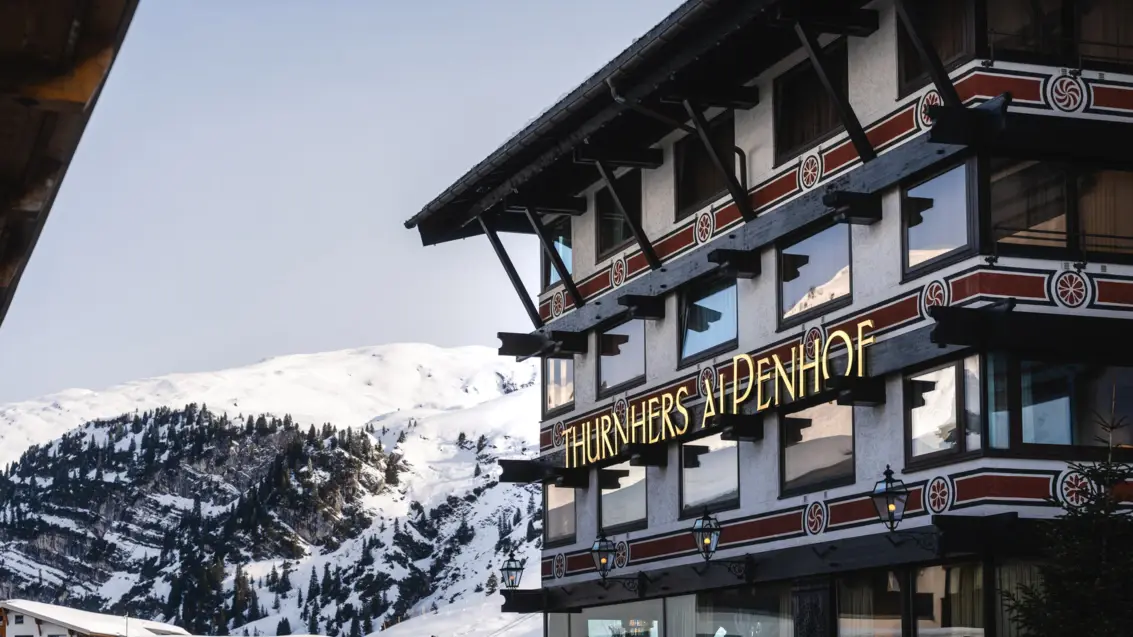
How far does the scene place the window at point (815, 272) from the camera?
2367cm

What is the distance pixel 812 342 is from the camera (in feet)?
79.2

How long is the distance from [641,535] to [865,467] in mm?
7847

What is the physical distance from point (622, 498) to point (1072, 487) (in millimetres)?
11825

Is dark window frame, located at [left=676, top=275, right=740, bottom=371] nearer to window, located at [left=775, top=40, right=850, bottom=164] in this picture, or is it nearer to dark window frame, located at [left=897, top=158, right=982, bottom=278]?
window, located at [left=775, top=40, right=850, bottom=164]

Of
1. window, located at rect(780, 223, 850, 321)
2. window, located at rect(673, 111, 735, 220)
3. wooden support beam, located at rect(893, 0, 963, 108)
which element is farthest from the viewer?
window, located at rect(673, 111, 735, 220)

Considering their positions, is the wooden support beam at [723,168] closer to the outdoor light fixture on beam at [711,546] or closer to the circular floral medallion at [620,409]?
the outdoor light fixture on beam at [711,546]

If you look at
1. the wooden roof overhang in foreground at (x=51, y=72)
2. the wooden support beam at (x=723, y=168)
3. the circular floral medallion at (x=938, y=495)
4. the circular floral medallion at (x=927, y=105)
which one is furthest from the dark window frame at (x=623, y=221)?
the wooden roof overhang in foreground at (x=51, y=72)

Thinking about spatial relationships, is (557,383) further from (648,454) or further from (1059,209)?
(1059,209)

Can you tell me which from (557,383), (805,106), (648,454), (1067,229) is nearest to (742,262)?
(805,106)

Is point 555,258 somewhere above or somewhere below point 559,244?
below

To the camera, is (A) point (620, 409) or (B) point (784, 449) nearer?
(B) point (784, 449)

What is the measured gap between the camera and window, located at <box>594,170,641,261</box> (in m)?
30.7

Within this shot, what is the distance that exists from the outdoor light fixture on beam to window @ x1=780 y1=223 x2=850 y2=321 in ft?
11.0

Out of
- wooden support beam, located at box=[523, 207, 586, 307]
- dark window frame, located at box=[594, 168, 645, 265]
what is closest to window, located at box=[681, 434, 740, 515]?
dark window frame, located at box=[594, 168, 645, 265]
